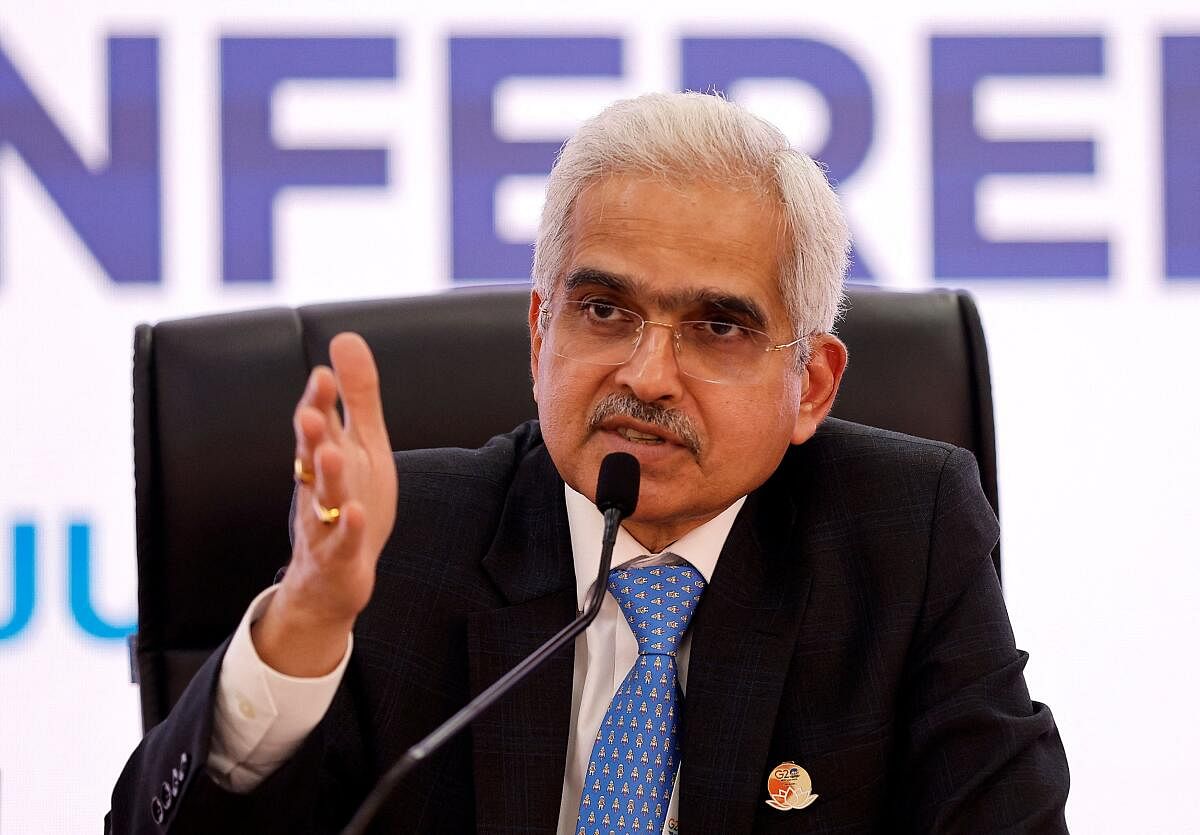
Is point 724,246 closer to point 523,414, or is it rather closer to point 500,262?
point 523,414

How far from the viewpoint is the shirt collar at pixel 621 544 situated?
1.71 m

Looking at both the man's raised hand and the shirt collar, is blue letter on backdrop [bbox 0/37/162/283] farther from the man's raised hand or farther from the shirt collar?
the man's raised hand

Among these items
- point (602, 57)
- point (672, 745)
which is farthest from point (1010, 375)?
point (672, 745)

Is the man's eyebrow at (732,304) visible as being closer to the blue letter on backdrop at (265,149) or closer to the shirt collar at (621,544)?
the shirt collar at (621,544)

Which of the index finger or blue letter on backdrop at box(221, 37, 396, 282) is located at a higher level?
blue letter on backdrop at box(221, 37, 396, 282)

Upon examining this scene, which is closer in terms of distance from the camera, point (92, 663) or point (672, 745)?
point (672, 745)

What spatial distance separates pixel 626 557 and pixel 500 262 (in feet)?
5.43

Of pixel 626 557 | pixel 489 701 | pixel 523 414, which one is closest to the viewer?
pixel 489 701

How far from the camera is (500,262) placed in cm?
325

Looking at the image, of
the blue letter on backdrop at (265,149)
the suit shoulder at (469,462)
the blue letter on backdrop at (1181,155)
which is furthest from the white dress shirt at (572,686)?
the blue letter on backdrop at (1181,155)

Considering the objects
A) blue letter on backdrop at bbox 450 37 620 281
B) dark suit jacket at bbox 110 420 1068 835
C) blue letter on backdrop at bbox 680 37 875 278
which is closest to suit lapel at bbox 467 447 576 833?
dark suit jacket at bbox 110 420 1068 835

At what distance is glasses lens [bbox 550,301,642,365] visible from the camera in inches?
64.9

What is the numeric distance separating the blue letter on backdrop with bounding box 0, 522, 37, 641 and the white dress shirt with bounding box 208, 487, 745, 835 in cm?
190

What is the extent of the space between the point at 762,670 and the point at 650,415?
33cm
